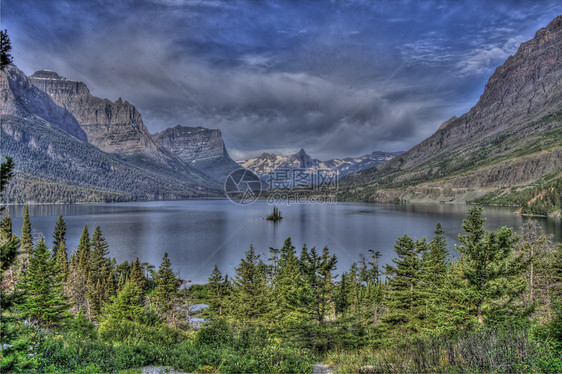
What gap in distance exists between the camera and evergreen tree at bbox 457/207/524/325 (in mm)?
14781

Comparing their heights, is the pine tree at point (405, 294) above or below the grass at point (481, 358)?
below

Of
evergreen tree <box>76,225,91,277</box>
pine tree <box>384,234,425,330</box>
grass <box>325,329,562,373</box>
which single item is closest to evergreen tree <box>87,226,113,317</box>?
evergreen tree <box>76,225,91,277</box>

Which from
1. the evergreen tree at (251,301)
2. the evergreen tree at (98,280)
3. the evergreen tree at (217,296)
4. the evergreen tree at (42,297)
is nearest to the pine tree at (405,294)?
the evergreen tree at (251,301)

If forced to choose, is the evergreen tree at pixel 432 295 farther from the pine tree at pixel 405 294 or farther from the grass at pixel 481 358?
the grass at pixel 481 358

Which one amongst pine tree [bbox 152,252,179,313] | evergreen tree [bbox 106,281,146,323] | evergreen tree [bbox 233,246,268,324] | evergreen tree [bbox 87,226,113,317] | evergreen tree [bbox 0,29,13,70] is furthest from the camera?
evergreen tree [bbox 87,226,113,317]

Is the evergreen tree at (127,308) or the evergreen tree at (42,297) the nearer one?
the evergreen tree at (42,297)

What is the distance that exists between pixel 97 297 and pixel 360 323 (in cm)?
3893

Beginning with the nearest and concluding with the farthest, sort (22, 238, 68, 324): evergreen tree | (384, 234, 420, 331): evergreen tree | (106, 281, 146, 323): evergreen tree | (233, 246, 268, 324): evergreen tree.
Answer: (384, 234, 420, 331): evergreen tree
(22, 238, 68, 324): evergreen tree
(233, 246, 268, 324): evergreen tree
(106, 281, 146, 323): evergreen tree

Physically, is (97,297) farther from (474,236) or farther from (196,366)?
(474,236)

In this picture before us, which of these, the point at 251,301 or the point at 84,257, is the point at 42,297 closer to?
the point at 251,301

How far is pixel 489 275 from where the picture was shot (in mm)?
15289

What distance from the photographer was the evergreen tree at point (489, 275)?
1478 cm

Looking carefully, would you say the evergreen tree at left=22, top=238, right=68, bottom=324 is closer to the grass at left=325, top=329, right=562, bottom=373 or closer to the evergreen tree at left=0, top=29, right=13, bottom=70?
the evergreen tree at left=0, top=29, right=13, bottom=70

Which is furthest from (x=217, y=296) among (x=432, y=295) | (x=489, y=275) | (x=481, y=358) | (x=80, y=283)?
(x=481, y=358)
